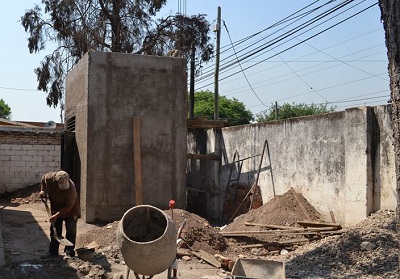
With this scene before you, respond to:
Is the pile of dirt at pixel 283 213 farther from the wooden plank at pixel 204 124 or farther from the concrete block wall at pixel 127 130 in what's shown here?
the wooden plank at pixel 204 124

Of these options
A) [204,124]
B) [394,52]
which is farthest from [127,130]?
[394,52]

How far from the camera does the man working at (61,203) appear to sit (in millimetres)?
7816

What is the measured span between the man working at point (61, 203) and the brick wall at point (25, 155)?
948 centimetres

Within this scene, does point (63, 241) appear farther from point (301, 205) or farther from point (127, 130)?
point (301, 205)

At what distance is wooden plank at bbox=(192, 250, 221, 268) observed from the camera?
8.39 m

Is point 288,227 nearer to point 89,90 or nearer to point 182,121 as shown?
point 182,121

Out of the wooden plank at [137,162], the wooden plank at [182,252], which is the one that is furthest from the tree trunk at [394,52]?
the wooden plank at [137,162]

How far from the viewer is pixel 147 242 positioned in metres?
5.62

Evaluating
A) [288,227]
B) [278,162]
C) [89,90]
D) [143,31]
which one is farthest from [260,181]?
[143,31]

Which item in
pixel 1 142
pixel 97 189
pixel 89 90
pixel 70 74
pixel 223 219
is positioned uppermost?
pixel 70 74

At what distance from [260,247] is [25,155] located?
1077 cm

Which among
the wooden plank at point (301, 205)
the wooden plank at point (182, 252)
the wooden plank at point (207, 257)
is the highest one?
the wooden plank at point (301, 205)

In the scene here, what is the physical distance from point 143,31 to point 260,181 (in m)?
15.5

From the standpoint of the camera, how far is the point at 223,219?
49.1 ft
